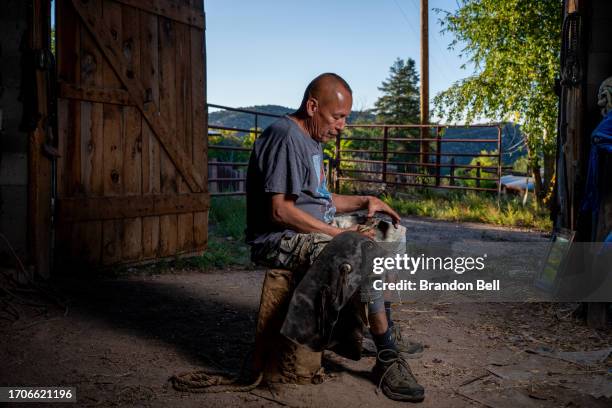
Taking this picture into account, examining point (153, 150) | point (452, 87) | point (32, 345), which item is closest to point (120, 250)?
point (153, 150)

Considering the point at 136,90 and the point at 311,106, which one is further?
the point at 136,90

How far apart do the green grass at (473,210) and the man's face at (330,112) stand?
726 cm

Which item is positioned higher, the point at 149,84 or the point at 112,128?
the point at 149,84

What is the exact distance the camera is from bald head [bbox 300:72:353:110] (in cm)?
284

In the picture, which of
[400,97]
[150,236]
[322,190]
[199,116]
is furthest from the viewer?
[400,97]

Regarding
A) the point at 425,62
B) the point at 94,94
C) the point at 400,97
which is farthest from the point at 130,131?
the point at 400,97

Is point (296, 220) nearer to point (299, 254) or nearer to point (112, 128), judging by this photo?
point (299, 254)

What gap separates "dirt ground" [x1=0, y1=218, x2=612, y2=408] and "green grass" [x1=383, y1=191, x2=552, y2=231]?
17.5ft

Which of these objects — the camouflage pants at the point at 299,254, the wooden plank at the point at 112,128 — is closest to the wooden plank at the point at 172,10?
the wooden plank at the point at 112,128

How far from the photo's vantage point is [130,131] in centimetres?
539

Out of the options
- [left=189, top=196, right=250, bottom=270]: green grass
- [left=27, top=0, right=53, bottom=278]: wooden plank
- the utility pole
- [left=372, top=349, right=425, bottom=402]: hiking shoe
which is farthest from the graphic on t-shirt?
the utility pole

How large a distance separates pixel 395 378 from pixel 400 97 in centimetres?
4423

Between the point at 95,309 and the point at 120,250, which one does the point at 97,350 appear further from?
the point at 120,250

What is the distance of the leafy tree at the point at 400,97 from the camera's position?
4441 cm
